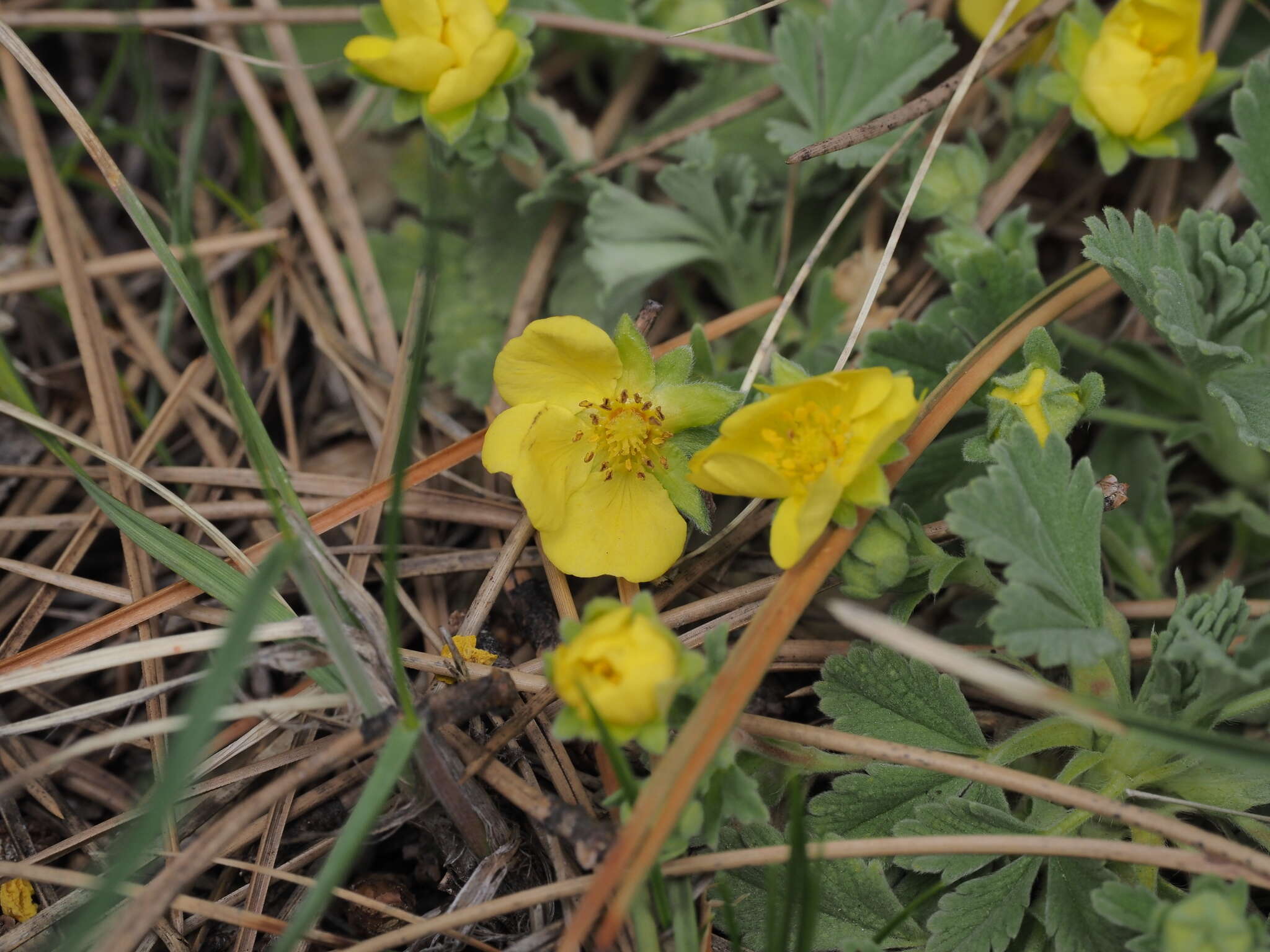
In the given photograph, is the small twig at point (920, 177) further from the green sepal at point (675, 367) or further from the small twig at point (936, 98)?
the green sepal at point (675, 367)

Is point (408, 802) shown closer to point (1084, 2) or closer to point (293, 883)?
point (293, 883)

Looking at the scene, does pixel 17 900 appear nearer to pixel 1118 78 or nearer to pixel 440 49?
pixel 440 49

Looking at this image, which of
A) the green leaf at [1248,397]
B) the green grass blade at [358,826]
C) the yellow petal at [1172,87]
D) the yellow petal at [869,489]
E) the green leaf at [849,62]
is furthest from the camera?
the green leaf at [849,62]

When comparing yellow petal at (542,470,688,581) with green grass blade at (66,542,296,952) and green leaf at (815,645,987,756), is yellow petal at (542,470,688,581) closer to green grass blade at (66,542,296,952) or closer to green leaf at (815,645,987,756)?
green leaf at (815,645,987,756)

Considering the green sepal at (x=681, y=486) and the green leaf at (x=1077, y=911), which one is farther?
the green sepal at (x=681, y=486)

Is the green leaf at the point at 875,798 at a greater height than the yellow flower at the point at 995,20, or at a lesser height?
lesser

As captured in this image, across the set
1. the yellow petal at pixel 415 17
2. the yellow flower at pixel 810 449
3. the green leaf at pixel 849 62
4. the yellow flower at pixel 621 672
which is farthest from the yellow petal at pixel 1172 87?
the yellow flower at pixel 621 672
